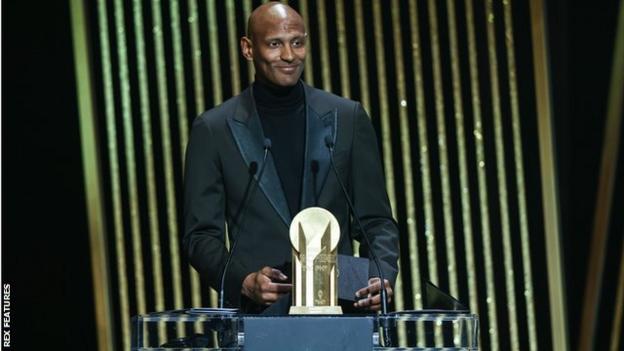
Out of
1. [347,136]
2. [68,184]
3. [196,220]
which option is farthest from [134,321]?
[68,184]

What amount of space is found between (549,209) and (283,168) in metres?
1.07

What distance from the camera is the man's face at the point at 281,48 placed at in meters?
2.91

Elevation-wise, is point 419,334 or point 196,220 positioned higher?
point 196,220

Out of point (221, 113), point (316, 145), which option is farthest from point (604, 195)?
point (221, 113)

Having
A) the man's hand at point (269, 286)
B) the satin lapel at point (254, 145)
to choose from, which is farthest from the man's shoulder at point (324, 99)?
the man's hand at point (269, 286)

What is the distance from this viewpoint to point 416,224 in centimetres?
371

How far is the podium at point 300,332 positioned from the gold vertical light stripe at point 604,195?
1.63m

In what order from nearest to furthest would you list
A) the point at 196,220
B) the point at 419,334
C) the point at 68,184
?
the point at 419,334 < the point at 196,220 < the point at 68,184

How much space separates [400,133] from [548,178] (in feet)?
1.43

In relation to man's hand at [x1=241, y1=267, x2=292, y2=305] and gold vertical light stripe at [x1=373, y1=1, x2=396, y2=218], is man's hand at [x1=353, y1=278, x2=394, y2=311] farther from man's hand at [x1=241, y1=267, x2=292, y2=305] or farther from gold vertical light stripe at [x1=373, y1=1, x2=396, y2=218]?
gold vertical light stripe at [x1=373, y1=1, x2=396, y2=218]

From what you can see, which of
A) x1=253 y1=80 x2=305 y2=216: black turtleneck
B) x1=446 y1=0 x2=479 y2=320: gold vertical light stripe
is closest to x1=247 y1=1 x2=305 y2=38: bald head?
x1=253 y1=80 x2=305 y2=216: black turtleneck

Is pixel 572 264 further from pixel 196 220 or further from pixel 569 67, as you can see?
pixel 196 220

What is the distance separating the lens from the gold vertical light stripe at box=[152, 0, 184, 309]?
3.64 meters

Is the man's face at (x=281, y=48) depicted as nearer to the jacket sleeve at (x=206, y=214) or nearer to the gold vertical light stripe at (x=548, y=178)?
the jacket sleeve at (x=206, y=214)
